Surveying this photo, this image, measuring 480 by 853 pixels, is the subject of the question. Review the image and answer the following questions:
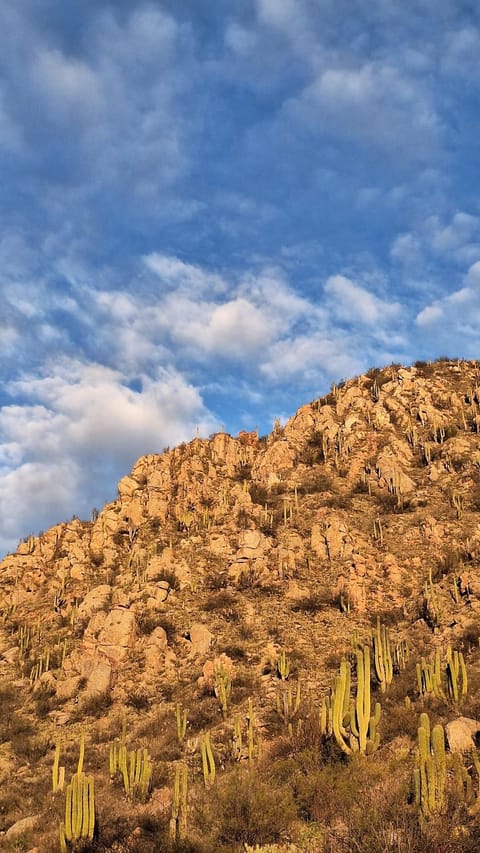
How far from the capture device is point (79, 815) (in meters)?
11.7

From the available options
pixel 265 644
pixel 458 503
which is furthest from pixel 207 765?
pixel 458 503

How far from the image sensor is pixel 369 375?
5266 centimetres

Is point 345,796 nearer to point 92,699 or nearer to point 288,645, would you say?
point 288,645

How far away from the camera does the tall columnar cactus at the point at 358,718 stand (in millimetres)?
14086

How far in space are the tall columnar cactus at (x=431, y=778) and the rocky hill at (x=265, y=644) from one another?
0.04 meters

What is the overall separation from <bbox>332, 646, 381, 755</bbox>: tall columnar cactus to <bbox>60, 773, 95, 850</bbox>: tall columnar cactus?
649 centimetres

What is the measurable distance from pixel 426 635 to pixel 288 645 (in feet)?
19.5

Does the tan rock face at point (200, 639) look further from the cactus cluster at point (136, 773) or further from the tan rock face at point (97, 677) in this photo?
the cactus cluster at point (136, 773)

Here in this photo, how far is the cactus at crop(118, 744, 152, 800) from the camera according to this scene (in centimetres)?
1416

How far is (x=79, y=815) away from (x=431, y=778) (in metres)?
7.65

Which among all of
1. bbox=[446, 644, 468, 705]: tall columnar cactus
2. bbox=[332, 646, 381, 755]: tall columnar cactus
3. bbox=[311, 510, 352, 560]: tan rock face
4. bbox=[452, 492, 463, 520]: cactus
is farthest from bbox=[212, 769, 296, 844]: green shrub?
bbox=[452, 492, 463, 520]: cactus

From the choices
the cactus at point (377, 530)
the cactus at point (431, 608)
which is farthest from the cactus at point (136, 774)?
the cactus at point (377, 530)

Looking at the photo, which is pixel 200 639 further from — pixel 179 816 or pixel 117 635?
pixel 179 816

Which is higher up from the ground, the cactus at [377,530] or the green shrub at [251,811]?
the cactus at [377,530]
